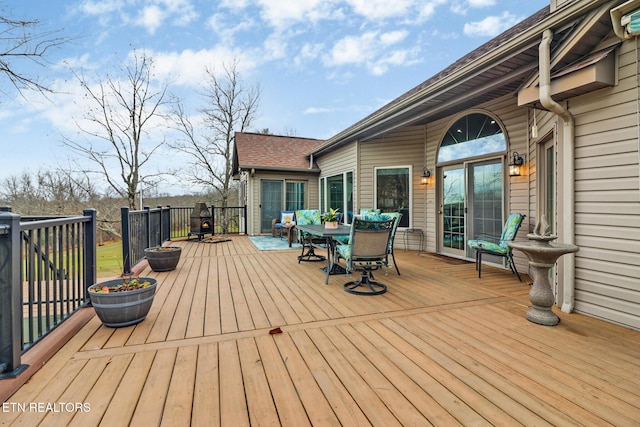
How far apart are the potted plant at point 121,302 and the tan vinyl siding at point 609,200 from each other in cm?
395

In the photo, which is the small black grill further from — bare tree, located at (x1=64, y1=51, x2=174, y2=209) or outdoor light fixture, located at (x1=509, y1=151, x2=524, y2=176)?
outdoor light fixture, located at (x1=509, y1=151, x2=524, y2=176)

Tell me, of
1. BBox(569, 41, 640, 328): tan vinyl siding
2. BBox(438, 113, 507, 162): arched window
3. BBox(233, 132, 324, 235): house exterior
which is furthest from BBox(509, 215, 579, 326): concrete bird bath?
BBox(233, 132, 324, 235): house exterior

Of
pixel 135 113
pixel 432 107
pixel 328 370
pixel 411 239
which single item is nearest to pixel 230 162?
pixel 135 113

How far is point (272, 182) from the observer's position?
390 inches

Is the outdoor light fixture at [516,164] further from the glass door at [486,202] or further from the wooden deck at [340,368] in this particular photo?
the wooden deck at [340,368]

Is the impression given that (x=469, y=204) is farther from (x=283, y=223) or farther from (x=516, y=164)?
(x=283, y=223)

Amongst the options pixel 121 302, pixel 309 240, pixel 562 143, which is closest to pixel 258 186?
pixel 309 240

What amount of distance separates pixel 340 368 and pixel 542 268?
6.57 ft

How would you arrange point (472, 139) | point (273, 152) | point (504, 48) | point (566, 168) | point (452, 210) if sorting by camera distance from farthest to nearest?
1. point (273, 152)
2. point (452, 210)
3. point (472, 139)
4. point (504, 48)
5. point (566, 168)

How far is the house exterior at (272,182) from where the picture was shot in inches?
380

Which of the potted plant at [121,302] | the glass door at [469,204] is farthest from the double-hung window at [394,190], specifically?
the potted plant at [121,302]

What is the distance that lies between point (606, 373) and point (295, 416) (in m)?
1.86

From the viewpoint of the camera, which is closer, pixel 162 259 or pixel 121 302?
pixel 121 302

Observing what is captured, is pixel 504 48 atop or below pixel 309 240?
atop
